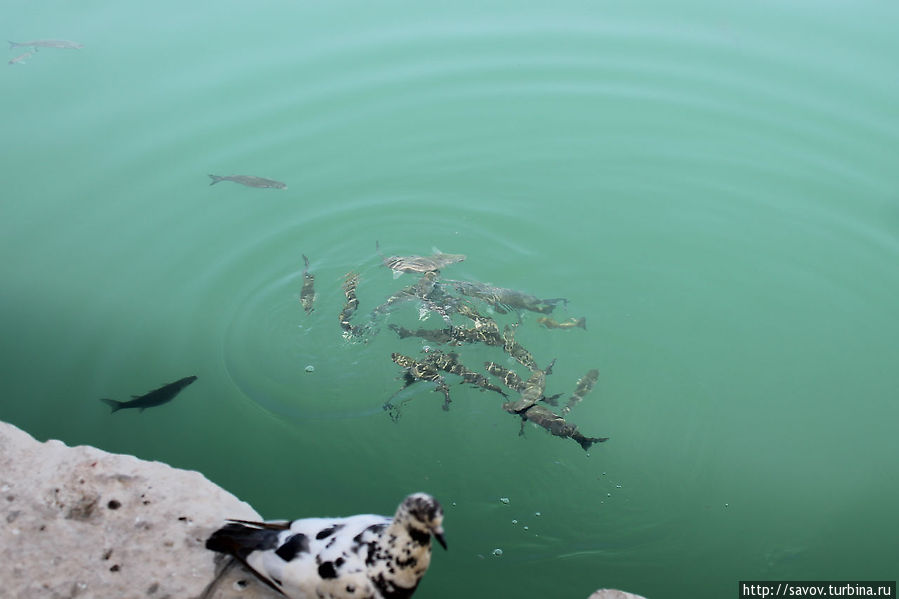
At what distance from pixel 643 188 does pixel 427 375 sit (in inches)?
131

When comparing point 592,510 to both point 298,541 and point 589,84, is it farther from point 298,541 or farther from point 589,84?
point 589,84

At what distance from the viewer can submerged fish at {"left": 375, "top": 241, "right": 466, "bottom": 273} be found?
579 centimetres

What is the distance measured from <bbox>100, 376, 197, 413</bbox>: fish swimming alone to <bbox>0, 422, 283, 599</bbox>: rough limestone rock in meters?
1.11

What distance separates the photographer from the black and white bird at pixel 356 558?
9.15ft

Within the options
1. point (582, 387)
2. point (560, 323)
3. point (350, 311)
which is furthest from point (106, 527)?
point (560, 323)

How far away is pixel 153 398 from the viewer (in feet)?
16.1

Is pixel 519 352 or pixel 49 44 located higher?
pixel 49 44

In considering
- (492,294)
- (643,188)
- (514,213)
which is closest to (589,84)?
(643,188)

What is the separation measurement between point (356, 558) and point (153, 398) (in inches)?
107

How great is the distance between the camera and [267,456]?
15.6 ft

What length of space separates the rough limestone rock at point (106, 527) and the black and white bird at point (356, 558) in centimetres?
21

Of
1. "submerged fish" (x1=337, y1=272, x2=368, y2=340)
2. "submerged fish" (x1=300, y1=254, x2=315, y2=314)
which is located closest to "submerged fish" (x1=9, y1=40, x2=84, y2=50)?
"submerged fish" (x1=300, y1=254, x2=315, y2=314)

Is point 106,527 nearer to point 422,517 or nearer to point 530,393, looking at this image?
point 422,517

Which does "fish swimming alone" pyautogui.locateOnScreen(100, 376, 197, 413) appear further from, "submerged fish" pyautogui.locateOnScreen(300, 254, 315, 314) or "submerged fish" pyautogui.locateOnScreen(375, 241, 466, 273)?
"submerged fish" pyautogui.locateOnScreen(375, 241, 466, 273)
